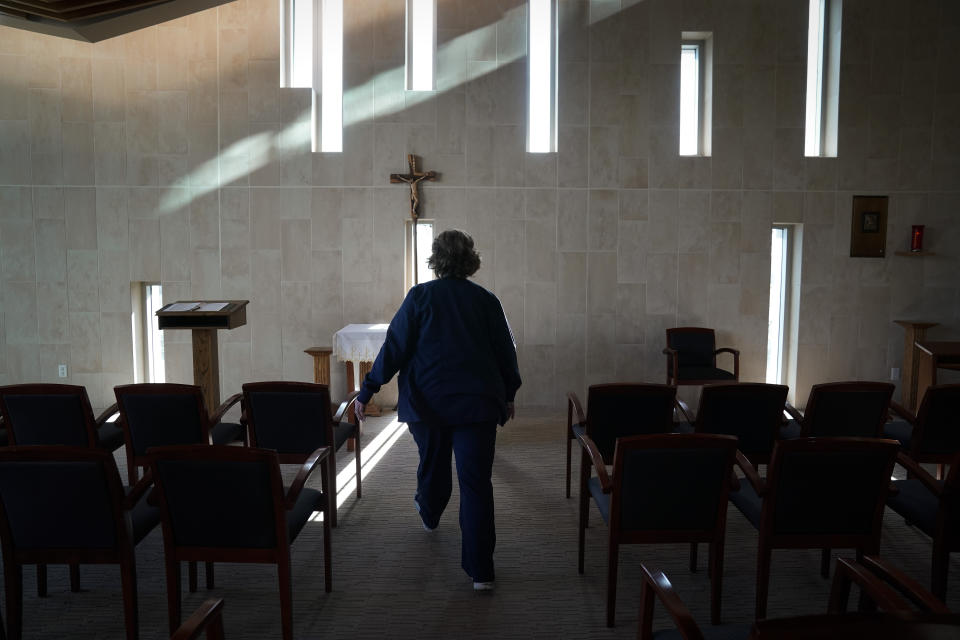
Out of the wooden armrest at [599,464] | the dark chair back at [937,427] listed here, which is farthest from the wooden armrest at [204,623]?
the dark chair back at [937,427]

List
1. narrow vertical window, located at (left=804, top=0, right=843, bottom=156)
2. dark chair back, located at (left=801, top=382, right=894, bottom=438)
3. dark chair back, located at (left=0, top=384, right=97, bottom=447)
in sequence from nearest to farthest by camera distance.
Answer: dark chair back, located at (left=0, top=384, right=97, bottom=447) < dark chair back, located at (left=801, top=382, right=894, bottom=438) < narrow vertical window, located at (left=804, top=0, right=843, bottom=156)

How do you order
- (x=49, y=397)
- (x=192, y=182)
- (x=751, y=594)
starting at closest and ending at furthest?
1. (x=751, y=594)
2. (x=49, y=397)
3. (x=192, y=182)

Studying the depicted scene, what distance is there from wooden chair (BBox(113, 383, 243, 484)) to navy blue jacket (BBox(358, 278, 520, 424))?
3.22ft

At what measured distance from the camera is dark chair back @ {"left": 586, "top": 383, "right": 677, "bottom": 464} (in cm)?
362

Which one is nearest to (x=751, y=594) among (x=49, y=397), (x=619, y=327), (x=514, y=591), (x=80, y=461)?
(x=514, y=591)

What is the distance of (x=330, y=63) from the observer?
23.5 ft

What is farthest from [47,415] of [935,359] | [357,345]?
[935,359]

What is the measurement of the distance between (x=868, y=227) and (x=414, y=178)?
15.9ft

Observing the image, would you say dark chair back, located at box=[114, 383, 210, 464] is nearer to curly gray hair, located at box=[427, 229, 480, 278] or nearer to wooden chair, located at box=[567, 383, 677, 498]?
curly gray hair, located at box=[427, 229, 480, 278]

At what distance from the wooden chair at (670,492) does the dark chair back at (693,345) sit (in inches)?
162

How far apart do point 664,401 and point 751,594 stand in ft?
3.30

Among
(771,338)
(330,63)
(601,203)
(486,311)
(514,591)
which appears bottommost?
(514,591)

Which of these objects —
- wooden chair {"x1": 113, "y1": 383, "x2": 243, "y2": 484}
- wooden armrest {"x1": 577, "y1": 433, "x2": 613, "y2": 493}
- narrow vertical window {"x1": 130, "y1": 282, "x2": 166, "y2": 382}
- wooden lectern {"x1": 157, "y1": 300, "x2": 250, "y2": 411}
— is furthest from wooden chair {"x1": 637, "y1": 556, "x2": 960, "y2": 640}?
narrow vertical window {"x1": 130, "y1": 282, "x2": 166, "y2": 382}

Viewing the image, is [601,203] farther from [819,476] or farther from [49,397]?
[49,397]
